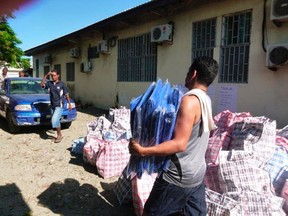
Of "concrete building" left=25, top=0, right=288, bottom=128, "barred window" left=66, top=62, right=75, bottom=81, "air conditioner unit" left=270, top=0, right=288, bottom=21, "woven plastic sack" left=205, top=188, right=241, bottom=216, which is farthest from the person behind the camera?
"barred window" left=66, top=62, right=75, bottom=81

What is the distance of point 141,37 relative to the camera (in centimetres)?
1118

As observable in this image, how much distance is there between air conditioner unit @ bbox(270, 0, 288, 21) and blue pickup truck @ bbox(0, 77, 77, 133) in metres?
5.45

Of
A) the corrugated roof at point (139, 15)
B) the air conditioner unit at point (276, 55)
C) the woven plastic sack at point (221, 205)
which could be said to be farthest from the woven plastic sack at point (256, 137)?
the corrugated roof at point (139, 15)

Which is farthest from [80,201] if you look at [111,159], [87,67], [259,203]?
[87,67]

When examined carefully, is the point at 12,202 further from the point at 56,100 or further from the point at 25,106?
the point at 25,106

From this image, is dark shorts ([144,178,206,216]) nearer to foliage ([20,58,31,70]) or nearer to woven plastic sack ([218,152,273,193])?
woven plastic sack ([218,152,273,193])

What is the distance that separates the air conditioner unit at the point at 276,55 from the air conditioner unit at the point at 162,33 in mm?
3584

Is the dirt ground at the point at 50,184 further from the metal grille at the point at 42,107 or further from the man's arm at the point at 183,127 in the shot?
the man's arm at the point at 183,127

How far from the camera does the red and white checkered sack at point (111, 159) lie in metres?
4.94

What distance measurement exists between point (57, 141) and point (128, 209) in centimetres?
389

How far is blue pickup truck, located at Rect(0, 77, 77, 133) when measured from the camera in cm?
786

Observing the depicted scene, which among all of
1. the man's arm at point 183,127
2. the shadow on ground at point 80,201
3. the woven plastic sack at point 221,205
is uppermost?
the man's arm at point 183,127

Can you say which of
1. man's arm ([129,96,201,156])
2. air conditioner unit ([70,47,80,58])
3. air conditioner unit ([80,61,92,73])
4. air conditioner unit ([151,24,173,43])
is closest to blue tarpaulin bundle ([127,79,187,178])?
man's arm ([129,96,201,156])

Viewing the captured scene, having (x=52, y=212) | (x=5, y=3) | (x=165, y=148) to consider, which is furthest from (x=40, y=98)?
(x=5, y=3)
